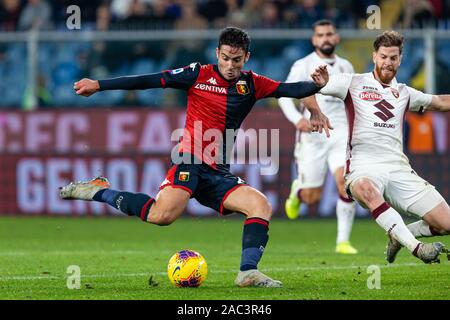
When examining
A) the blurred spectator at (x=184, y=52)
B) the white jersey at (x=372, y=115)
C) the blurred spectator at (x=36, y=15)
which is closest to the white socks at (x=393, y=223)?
Result: the white jersey at (x=372, y=115)

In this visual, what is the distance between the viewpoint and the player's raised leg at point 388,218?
898 centimetres

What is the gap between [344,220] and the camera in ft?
43.8

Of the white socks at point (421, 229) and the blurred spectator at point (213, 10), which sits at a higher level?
the blurred spectator at point (213, 10)

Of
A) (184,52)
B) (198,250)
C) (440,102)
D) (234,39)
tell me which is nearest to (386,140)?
(440,102)

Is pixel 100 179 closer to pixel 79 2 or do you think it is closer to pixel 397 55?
pixel 397 55

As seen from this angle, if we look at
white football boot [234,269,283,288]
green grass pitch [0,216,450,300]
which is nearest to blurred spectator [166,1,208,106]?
green grass pitch [0,216,450,300]

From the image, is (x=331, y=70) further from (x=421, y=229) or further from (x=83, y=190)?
(x=83, y=190)

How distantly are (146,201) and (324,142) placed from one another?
465cm

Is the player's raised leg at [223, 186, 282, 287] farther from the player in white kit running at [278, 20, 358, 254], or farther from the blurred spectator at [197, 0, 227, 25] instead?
the blurred spectator at [197, 0, 227, 25]

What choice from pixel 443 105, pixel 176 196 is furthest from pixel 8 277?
pixel 443 105

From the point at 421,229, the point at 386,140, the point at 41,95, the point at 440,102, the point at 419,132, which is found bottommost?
the point at 421,229

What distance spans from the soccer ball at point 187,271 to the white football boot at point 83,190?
1.08 meters

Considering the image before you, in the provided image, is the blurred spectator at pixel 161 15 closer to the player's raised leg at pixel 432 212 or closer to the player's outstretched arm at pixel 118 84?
the player's outstretched arm at pixel 118 84

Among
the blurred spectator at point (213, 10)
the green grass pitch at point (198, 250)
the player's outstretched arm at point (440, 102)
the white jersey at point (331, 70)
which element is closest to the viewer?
the green grass pitch at point (198, 250)
